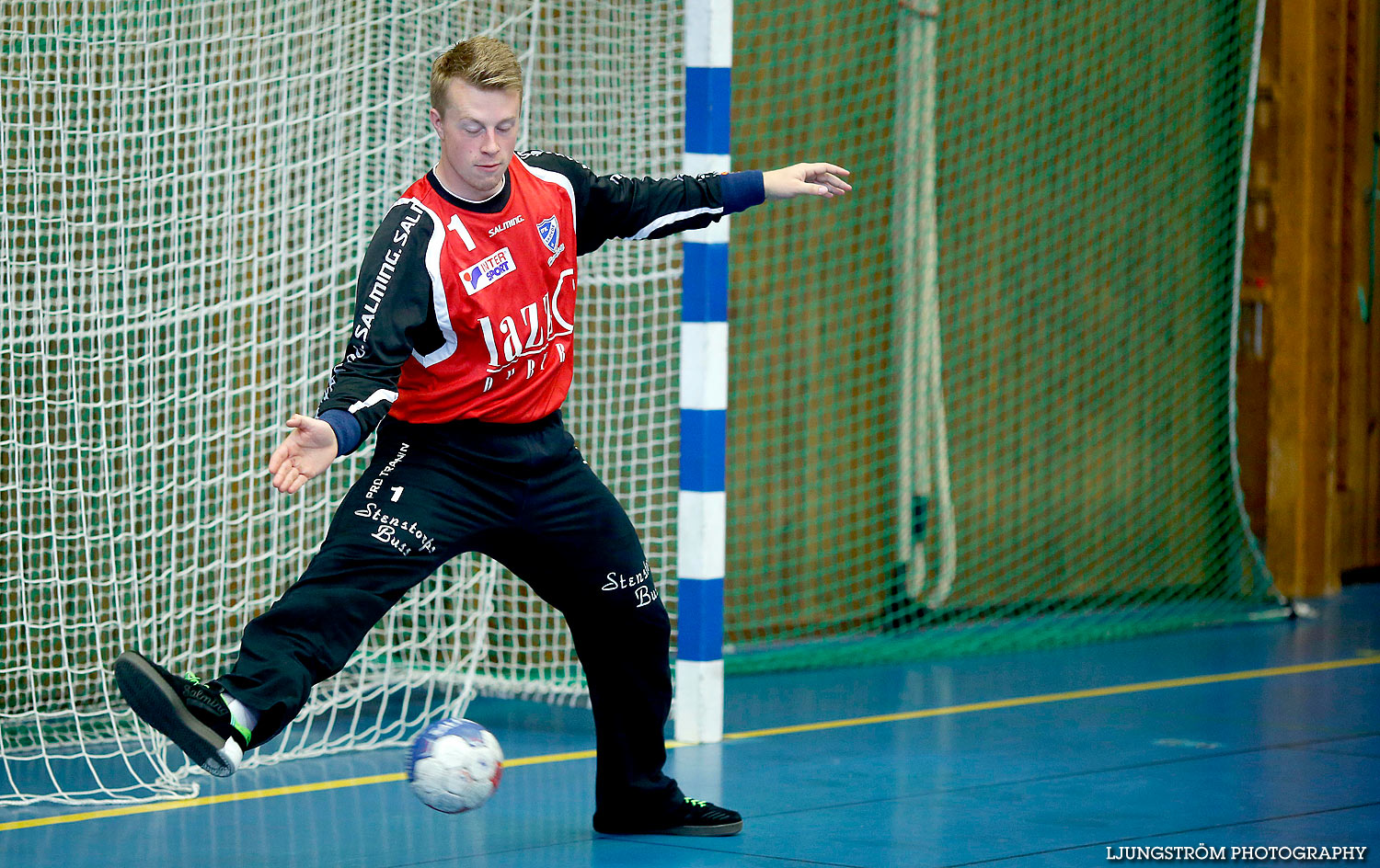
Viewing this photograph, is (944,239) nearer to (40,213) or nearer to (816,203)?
(816,203)

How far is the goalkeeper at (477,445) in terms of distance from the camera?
3824mm

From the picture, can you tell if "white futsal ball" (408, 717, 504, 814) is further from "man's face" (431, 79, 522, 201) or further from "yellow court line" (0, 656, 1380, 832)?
"yellow court line" (0, 656, 1380, 832)

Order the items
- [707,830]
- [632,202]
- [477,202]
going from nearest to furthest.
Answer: [477,202] < [632,202] < [707,830]

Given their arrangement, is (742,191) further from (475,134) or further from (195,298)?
(195,298)

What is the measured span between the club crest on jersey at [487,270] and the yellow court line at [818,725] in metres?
1.95

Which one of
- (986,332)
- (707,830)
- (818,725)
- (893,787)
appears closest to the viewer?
(707,830)

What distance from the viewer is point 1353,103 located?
10.6 meters

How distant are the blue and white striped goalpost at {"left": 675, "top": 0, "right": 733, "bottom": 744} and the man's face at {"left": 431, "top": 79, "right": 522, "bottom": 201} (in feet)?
6.04

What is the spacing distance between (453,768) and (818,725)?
274 centimetres

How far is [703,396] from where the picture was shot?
604 cm

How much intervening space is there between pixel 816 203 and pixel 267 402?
3395 millimetres

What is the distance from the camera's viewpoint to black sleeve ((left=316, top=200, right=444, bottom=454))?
390cm

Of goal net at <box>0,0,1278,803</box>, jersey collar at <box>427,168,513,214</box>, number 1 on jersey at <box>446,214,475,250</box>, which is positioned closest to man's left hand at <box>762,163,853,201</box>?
jersey collar at <box>427,168,513,214</box>

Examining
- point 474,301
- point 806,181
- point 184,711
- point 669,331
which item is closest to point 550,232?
point 474,301
